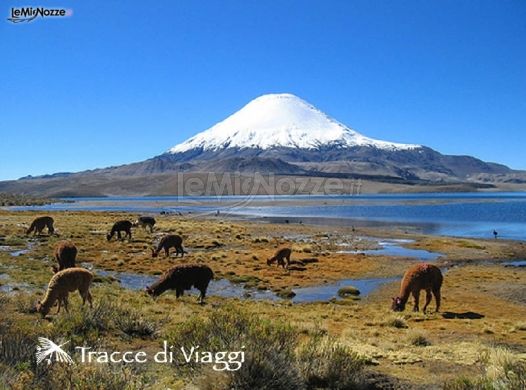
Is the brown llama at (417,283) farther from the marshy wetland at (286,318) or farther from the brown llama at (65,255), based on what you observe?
the brown llama at (65,255)

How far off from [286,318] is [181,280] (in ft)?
14.1

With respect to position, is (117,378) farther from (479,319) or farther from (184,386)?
(479,319)

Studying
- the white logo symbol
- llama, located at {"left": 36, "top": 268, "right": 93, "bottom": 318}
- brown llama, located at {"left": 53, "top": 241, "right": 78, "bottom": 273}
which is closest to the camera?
the white logo symbol

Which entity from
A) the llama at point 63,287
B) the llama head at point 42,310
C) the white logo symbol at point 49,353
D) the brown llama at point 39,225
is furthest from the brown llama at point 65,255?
the brown llama at point 39,225

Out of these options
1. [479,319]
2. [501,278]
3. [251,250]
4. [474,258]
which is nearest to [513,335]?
[479,319]

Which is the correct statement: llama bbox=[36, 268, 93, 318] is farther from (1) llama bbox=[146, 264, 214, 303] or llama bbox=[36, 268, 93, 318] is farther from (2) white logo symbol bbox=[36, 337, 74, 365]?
(2) white logo symbol bbox=[36, 337, 74, 365]

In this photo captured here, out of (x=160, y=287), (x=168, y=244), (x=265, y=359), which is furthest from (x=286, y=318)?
(x=168, y=244)

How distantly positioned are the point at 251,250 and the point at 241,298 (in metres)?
14.2

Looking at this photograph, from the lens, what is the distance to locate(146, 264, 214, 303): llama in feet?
48.6

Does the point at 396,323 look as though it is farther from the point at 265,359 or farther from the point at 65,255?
the point at 65,255

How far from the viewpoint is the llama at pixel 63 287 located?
1043 cm

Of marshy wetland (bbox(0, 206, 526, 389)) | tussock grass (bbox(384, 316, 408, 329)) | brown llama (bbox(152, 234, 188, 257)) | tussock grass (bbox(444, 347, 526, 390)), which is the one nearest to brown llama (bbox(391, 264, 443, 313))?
marshy wetland (bbox(0, 206, 526, 389))

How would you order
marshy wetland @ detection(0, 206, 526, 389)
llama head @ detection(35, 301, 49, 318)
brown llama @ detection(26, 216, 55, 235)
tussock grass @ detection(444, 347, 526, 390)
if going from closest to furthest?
tussock grass @ detection(444, 347, 526, 390) < marshy wetland @ detection(0, 206, 526, 389) < llama head @ detection(35, 301, 49, 318) < brown llama @ detection(26, 216, 55, 235)

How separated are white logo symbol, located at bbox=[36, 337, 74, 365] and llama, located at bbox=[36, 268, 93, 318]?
4147 mm
